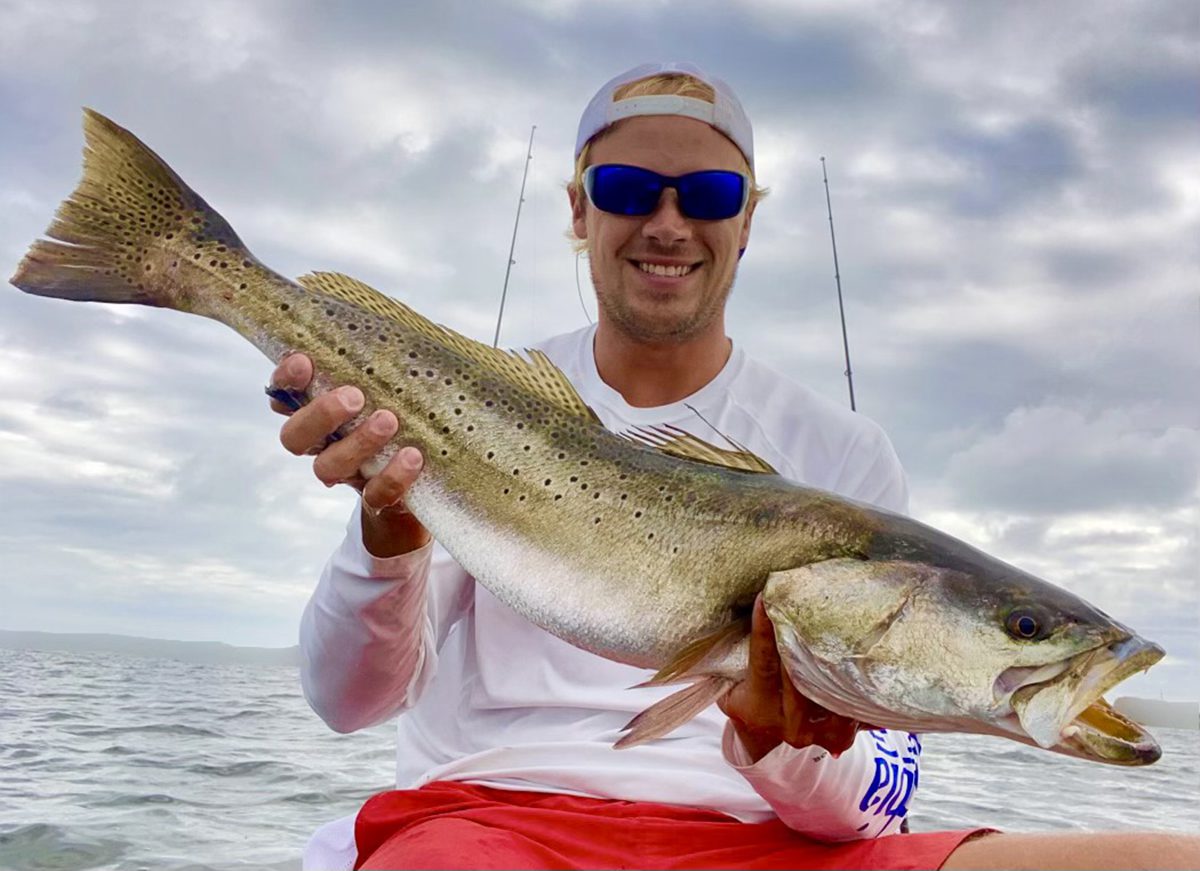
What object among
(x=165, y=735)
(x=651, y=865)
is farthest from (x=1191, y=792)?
(x=651, y=865)

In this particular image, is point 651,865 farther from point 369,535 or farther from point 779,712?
point 369,535

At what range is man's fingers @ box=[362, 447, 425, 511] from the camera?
2836 millimetres

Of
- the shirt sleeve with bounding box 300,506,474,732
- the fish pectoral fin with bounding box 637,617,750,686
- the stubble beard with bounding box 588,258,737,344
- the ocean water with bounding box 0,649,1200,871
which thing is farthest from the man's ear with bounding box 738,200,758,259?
the ocean water with bounding box 0,649,1200,871

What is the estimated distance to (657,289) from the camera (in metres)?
3.73

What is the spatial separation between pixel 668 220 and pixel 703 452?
1.15m

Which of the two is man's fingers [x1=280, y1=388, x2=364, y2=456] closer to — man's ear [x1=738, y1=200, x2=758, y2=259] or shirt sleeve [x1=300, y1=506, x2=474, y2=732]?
shirt sleeve [x1=300, y1=506, x2=474, y2=732]

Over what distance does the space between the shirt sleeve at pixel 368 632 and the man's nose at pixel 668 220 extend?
1.34m

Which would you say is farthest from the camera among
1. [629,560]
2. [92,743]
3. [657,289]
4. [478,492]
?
[92,743]

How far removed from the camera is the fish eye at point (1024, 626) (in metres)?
2.20

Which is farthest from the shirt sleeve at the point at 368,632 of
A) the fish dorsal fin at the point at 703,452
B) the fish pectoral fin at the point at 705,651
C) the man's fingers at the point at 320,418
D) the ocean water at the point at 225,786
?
the ocean water at the point at 225,786

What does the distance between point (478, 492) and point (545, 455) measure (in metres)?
0.21

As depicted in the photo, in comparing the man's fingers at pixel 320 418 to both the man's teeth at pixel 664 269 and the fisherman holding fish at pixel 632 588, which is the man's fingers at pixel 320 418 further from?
the man's teeth at pixel 664 269

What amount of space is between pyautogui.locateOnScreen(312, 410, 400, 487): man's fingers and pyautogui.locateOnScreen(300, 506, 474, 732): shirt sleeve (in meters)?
0.28

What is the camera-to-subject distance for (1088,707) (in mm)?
2146
